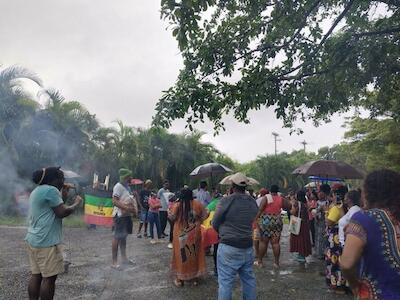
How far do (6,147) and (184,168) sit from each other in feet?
36.3

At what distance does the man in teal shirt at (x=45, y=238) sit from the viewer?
4453 millimetres

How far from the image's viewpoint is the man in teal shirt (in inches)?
175

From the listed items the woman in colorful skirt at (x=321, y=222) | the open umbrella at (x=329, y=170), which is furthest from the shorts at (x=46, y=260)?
the open umbrella at (x=329, y=170)

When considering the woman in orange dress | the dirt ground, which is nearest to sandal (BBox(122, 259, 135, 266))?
the dirt ground

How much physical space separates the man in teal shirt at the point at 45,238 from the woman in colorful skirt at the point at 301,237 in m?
5.24

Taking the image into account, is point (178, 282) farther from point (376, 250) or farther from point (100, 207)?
point (376, 250)

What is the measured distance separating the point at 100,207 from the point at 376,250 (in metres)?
6.83

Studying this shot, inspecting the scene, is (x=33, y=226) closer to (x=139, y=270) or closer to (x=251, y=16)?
(x=139, y=270)

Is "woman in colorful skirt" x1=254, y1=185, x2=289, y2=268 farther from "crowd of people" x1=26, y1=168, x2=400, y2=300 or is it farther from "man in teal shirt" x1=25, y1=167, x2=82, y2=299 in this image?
"man in teal shirt" x1=25, y1=167, x2=82, y2=299

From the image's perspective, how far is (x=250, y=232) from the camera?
4.84 m

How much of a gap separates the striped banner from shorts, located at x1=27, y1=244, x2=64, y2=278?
389 cm

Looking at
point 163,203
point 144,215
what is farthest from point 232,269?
point 144,215

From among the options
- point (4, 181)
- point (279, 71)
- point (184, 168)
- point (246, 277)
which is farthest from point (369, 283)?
point (184, 168)

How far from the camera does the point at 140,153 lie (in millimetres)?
24172
